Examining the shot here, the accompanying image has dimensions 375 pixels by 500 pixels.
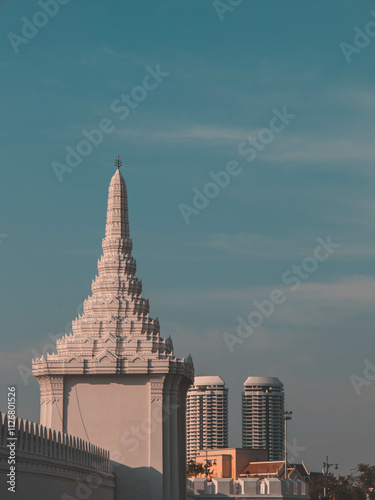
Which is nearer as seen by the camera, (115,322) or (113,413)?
(113,413)

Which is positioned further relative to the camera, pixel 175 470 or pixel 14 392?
pixel 175 470

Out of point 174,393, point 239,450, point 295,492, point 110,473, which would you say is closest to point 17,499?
point 110,473

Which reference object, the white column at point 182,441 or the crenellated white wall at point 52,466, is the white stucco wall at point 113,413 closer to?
the crenellated white wall at point 52,466

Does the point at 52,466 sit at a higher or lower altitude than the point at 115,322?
lower

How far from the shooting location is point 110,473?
6316 centimetres

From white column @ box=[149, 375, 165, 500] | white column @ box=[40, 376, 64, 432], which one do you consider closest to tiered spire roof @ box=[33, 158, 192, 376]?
white column @ box=[40, 376, 64, 432]

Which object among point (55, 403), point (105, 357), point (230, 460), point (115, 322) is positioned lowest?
point (55, 403)

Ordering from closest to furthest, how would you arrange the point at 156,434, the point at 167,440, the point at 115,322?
the point at 156,434 < the point at 167,440 < the point at 115,322

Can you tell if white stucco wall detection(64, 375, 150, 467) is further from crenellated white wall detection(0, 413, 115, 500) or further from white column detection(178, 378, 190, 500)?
white column detection(178, 378, 190, 500)

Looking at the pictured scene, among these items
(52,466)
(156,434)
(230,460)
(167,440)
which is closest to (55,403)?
(156,434)

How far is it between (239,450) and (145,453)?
106854 millimetres

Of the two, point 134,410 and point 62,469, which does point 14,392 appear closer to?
point 62,469

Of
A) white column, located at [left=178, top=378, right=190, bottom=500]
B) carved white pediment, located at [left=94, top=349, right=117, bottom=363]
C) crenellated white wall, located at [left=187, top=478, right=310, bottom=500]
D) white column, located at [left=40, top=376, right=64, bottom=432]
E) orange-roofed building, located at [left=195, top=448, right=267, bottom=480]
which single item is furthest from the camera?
orange-roofed building, located at [left=195, top=448, right=267, bottom=480]

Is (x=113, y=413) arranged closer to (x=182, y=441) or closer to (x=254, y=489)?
(x=182, y=441)
